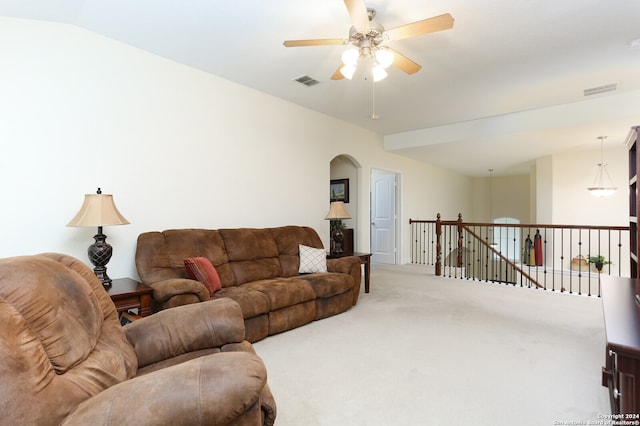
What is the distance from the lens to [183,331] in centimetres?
167

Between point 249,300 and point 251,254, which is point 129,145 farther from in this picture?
point 249,300

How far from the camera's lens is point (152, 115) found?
3.27 metres

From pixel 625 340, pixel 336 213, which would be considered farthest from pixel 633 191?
pixel 336 213

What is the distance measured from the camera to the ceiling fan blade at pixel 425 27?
208 cm

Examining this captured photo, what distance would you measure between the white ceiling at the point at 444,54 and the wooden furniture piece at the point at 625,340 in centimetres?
209

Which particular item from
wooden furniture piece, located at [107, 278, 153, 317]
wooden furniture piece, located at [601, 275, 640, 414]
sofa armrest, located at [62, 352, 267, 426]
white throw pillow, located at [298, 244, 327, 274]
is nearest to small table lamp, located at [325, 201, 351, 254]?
white throw pillow, located at [298, 244, 327, 274]

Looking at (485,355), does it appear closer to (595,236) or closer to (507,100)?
(507,100)

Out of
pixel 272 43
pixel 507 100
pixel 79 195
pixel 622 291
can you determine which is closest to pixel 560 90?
pixel 507 100

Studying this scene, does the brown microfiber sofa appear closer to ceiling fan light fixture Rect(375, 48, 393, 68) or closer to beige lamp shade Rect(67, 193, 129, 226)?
beige lamp shade Rect(67, 193, 129, 226)

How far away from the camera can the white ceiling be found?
2.52 metres

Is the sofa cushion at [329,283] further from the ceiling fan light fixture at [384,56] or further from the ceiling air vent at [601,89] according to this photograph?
the ceiling air vent at [601,89]

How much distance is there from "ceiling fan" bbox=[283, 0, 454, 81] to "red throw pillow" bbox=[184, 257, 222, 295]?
6.35ft

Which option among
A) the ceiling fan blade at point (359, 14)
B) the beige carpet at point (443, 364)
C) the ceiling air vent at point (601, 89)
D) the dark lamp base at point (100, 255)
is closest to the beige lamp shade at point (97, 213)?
the dark lamp base at point (100, 255)

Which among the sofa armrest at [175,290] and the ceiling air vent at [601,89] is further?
the ceiling air vent at [601,89]
